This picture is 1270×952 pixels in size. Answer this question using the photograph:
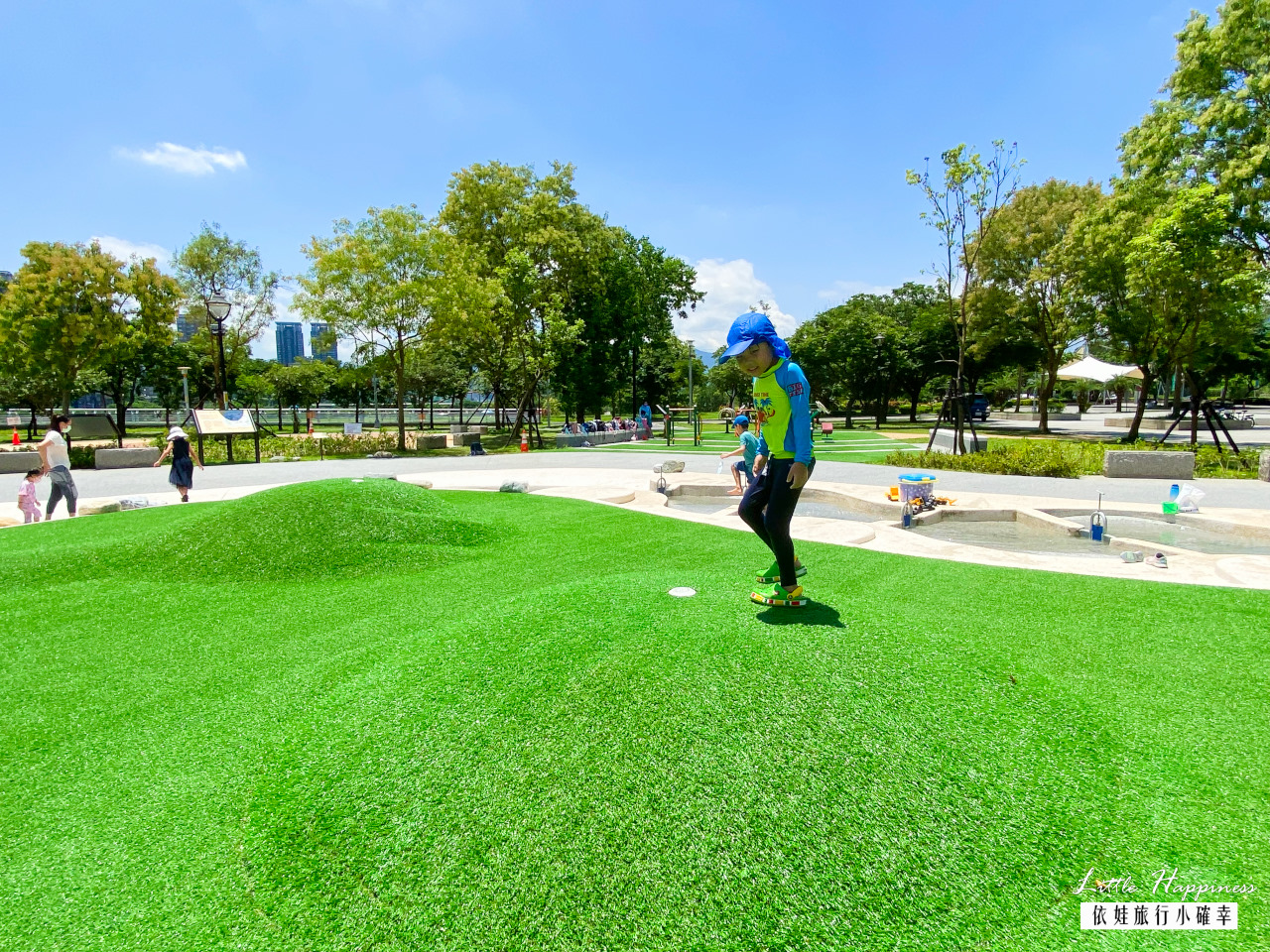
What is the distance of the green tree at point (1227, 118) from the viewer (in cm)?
1819

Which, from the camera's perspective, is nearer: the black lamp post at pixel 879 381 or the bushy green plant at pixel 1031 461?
the bushy green plant at pixel 1031 461

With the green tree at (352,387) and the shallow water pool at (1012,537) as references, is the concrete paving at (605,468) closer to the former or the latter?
the shallow water pool at (1012,537)

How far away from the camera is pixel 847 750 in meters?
2.67

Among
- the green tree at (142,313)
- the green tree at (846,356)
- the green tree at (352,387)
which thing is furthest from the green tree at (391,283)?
the green tree at (846,356)

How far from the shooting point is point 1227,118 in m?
18.7

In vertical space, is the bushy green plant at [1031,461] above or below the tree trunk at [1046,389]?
below

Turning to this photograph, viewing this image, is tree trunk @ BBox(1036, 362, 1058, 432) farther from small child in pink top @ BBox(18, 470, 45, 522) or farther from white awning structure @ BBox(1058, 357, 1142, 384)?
small child in pink top @ BBox(18, 470, 45, 522)

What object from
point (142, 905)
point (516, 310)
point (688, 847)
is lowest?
point (142, 905)

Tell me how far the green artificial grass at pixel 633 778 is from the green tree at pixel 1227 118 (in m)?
21.6

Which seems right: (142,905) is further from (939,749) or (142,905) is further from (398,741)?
(939,749)

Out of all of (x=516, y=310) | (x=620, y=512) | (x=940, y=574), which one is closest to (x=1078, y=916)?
(x=940, y=574)

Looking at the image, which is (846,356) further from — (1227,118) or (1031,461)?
(1031,461)

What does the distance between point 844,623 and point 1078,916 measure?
5.92 feet

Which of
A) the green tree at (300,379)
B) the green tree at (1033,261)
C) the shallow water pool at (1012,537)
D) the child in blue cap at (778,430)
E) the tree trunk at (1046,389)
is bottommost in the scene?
the shallow water pool at (1012,537)
